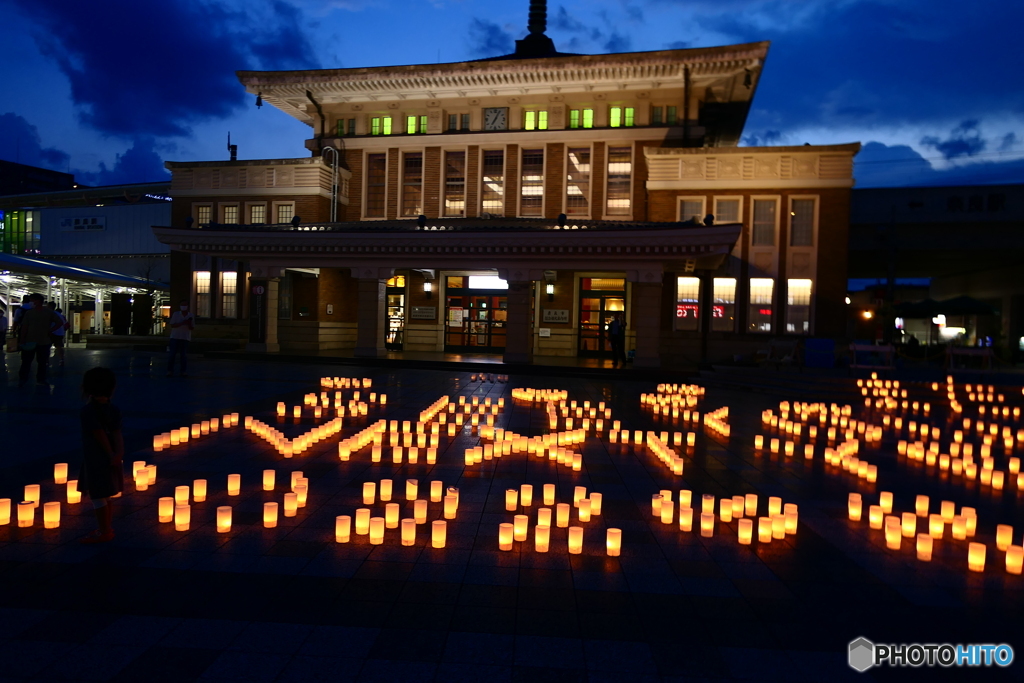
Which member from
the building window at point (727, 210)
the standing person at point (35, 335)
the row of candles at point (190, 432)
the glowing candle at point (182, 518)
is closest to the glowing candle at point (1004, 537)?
the glowing candle at point (182, 518)

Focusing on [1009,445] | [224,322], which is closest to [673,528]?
[1009,445]

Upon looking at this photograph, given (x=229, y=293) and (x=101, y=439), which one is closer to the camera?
(x=101, y=439)

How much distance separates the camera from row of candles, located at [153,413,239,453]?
763 centimetres

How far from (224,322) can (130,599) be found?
25.7 m

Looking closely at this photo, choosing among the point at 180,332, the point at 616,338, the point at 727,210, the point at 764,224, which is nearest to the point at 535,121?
the point at 727,210

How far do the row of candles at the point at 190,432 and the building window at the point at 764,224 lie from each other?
786 inches

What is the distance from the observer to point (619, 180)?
24.8 metres

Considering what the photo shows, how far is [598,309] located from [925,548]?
20.5 m

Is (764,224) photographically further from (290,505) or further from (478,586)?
(478,586)

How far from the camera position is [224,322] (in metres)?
Answer: 27.0

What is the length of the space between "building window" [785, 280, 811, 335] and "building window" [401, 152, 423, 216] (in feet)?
52.5

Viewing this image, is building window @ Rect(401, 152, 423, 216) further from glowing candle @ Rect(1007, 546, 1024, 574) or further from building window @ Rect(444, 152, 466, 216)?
glowing candle @ Rect(1007, 546, 1024, 574)

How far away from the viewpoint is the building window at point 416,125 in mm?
27344

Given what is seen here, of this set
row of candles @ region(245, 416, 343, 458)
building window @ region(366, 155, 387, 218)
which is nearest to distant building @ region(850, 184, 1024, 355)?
building window @ region(366, 155, 387, 218)
